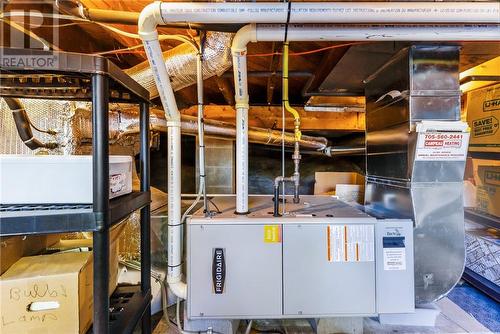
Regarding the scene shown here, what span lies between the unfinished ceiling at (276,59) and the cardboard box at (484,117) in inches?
27.0

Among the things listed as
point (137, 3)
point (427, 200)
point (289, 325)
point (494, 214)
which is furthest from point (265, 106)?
point (494, 214)

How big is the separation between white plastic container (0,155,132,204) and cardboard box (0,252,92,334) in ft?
0.91

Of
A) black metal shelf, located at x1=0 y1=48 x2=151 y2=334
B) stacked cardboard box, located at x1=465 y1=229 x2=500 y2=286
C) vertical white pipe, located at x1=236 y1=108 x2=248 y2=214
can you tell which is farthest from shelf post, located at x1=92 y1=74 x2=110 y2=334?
stacked cardboard box, located at x1=465 y1=229 x2=500 y2=286

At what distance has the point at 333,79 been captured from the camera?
1925 mm

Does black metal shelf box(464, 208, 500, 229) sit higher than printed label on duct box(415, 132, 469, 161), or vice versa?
printed label on duct box(415, 132, 469, 161)

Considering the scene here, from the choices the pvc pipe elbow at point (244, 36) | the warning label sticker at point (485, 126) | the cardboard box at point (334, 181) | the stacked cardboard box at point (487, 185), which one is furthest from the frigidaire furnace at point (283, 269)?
the warning label sticker at point (485, 126)

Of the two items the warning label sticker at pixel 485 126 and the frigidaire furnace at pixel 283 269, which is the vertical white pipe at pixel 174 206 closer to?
the frigidaire furnace at pixel 283 269

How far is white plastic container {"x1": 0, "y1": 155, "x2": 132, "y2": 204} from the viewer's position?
2.65ft

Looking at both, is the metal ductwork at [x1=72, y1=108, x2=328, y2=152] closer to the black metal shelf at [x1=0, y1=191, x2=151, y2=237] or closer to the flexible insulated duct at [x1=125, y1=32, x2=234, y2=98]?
the flexible insulated duct at [x1=125, y1=32, x2=234, y2=98]

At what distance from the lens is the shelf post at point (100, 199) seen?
0.78 metres

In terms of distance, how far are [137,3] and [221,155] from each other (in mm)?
1949

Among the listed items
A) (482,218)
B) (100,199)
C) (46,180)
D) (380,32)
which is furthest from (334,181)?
(46,180)

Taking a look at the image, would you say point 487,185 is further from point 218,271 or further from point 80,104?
point 80,104

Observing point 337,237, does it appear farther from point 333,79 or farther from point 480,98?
point 480,98
